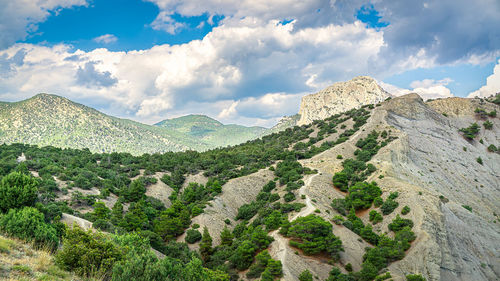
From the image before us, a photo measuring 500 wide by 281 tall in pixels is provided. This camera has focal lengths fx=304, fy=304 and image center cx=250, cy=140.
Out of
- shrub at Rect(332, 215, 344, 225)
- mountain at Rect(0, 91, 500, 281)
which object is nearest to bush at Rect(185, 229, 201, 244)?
mountain at Rect(0, 91, 500, 281)

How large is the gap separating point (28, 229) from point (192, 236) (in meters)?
32.2

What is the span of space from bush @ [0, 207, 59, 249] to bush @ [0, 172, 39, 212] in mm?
5789

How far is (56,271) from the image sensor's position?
15.3 metres

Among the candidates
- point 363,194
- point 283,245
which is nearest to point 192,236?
point 283,245

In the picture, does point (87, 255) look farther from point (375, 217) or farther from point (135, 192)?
point (135, 192)

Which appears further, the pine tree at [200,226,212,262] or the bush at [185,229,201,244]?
the bush at [185,229,201,244]

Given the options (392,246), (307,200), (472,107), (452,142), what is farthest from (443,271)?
(472,107)

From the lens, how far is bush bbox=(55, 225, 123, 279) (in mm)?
17219

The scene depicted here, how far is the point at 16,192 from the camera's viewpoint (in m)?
26.5

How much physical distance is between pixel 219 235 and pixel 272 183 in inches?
727

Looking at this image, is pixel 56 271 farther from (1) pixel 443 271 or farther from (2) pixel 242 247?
(1) pixel 443 271

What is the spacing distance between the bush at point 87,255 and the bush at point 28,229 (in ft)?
6.49

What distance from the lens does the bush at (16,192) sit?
84.9 ft

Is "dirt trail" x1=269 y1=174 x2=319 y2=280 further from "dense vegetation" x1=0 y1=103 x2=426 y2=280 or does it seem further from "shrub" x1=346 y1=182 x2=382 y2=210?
"shrub" x1=346 y1=182 x2=382 y2=210
